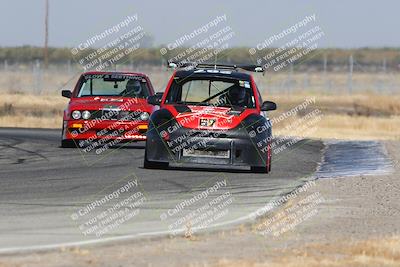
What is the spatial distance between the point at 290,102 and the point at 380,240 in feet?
148

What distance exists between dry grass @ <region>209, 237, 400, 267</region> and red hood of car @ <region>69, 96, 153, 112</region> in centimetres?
1280

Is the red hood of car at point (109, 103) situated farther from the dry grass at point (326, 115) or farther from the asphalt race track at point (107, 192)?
the dry grass at point (326, 115)

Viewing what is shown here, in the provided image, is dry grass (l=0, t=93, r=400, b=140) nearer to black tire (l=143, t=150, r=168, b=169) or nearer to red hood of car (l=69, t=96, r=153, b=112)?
red hood of car (l=69, t=96, r=153, b=112)

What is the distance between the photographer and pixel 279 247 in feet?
35.4

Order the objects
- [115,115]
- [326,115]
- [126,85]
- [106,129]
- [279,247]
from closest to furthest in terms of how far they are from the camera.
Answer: [279,247] → [106,129] → [115,115] → [126,85] → [326,115]

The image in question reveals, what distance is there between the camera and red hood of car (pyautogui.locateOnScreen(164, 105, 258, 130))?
18.5 m

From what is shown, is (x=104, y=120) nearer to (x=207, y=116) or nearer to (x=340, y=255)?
(x=207, y=116)

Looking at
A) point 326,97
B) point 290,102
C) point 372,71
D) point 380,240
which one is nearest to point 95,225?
point 380,240

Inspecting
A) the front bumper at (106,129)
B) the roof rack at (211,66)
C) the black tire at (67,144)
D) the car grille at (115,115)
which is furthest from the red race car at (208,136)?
the black tire at (67,144)

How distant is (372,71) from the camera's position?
116 metres

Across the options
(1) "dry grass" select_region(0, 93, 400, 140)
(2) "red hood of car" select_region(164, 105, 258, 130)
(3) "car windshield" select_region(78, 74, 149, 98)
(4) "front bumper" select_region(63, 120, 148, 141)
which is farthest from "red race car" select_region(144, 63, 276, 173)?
(1) "dry grass" select_region(0, 93, 400, 140)

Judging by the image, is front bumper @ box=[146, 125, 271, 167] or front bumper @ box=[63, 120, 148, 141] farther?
front bumper @ box=[63, 120, 148, 141]

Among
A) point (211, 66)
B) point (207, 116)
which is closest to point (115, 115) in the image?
point (211, 66)

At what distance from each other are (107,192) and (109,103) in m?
8.39
